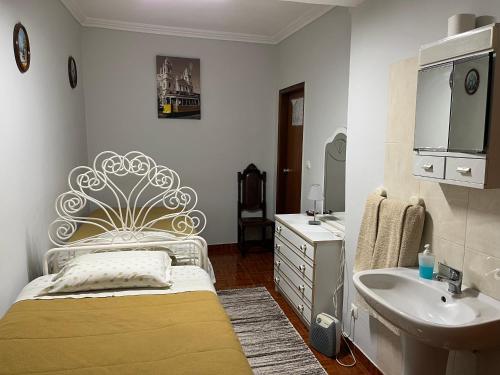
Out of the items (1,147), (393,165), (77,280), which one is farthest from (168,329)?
(393,165)

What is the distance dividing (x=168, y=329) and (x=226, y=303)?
167 cm

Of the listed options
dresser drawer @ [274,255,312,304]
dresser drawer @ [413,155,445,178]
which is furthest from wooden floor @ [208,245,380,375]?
dresser drawer @ [413,155,445,178]

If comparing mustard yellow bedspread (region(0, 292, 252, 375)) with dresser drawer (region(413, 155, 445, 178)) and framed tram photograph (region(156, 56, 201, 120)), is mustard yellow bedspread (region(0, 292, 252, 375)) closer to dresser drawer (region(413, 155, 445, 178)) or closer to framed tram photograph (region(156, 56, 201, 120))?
dresser drawer (region(413, 155, 445, 178))

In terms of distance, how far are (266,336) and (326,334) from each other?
1.59ft

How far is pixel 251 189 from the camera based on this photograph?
4.83 meters

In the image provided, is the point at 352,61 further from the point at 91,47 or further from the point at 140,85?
the point at 91,47

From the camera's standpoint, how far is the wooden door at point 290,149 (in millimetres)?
4172

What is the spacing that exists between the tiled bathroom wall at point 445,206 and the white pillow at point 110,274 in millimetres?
1447

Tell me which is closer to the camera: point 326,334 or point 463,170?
point 463,170

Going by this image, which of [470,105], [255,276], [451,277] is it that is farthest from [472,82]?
[255,276]

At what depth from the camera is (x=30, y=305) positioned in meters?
1.91

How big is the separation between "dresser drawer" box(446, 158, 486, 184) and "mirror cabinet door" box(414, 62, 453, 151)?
0.10 metres

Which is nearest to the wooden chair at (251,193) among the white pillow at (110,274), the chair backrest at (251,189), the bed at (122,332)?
the chair backrest at (251,189)

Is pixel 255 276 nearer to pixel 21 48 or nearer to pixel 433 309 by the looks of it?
pixel 433 309
